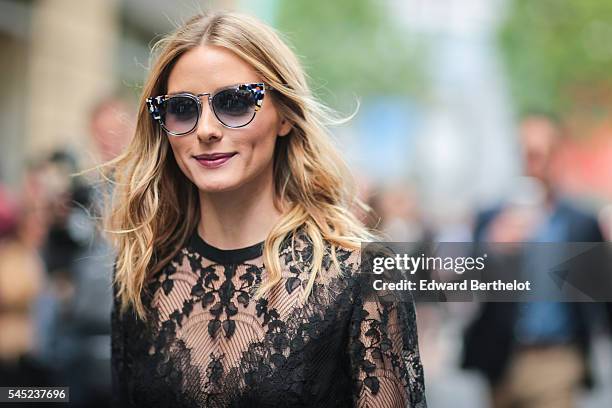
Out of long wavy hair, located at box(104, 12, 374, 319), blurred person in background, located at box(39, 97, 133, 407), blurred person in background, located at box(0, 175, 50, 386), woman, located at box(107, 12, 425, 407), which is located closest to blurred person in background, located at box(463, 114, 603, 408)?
blurred person in background, located at box(39, 97, 133, 407)

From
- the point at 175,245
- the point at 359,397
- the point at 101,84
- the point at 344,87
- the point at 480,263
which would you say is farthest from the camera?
the point at 344,87

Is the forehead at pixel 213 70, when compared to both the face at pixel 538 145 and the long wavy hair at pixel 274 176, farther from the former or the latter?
the face at pixel 538 145

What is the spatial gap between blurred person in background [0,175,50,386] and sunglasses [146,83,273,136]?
3.21 m

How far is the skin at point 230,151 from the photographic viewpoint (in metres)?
2.79

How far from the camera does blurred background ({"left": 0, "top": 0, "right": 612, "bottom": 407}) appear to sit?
18.8 ft

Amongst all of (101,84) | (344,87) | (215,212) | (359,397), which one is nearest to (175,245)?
(215,212)

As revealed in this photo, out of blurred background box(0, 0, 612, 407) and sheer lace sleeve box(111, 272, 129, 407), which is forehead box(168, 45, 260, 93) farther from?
sheer lace sleeve box(111, 272, 129, 407)

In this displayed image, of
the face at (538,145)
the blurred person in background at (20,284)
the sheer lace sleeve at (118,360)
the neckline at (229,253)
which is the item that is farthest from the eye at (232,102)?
the face at (538,145)

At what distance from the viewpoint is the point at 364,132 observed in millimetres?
35688

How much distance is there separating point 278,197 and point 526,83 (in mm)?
26402

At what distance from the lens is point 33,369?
5.81m

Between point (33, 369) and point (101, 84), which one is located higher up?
point (101, 84)

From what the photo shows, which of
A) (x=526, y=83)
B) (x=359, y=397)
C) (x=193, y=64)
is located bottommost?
(x=359, y=397)

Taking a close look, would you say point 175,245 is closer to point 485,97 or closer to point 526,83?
point 526,83
